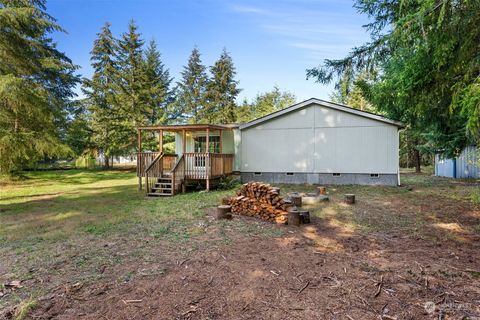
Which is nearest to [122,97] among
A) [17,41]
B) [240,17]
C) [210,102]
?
[210,102]

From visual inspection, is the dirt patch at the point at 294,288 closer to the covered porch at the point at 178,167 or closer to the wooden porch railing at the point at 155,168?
the covered porch at the point at 178,167

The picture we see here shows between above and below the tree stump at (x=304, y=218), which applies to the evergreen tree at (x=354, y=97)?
above

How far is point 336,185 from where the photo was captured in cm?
1200

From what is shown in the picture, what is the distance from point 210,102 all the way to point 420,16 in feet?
86.9

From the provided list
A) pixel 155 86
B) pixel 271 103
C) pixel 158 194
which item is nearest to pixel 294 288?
pixel 158 194

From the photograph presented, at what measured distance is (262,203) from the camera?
6.62 meters

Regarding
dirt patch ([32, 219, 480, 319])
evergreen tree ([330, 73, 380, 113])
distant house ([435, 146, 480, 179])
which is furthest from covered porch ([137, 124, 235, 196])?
distant house ([435, 146, 480, 179])

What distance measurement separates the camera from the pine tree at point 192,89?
97.2 ft

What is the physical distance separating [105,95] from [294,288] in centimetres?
2453

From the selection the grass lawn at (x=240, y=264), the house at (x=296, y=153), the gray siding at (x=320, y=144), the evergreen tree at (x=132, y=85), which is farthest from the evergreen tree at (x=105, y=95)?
the grass lawn at (x=240, y=264)

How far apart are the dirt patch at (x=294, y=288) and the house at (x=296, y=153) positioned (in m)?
7.35

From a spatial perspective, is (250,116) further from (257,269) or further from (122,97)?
(257,269)

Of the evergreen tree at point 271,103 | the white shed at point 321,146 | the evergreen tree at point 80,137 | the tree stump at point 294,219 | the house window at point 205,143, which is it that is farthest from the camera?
the evergreen tree at point 271,103

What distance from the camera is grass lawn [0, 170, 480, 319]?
2822 mm
